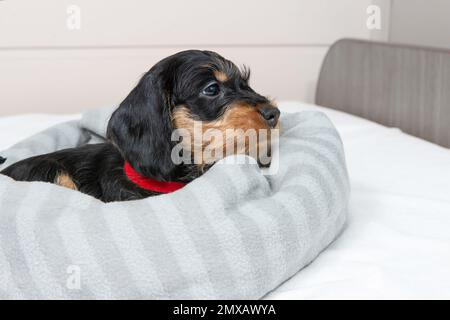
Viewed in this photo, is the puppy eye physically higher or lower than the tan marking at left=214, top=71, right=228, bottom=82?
lower

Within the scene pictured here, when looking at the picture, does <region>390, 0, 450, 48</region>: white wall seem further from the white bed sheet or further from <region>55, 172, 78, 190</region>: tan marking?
<region>55, 172, 78, 190</region>: tan marking

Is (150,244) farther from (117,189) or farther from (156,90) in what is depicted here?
(156,90)

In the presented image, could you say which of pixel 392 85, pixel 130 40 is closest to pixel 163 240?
pixel 392 85

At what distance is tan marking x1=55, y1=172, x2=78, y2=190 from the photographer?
1.62 meters

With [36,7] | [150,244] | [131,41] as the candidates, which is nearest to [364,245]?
[150,244]

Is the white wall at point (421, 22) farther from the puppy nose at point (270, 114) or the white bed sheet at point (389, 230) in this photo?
the puppy nose at point (270, 114)

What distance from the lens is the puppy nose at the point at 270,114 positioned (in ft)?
4.90

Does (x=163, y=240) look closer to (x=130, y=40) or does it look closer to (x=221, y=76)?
(x=221, y=76)

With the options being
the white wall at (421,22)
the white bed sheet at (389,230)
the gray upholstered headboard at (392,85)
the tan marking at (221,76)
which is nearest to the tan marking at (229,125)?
the tan marking at (221,76)

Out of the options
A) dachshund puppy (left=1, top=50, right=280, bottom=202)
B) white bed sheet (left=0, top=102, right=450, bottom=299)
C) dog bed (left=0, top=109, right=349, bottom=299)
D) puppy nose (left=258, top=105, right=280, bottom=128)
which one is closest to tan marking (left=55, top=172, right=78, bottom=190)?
dachshund puppy (left=1, top=50, right=280, bottom=202)

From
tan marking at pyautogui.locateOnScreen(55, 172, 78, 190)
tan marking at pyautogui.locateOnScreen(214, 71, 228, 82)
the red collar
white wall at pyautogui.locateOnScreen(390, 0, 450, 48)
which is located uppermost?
white wall at pyautogui.locateOnScreen(390, 0, 450, 48)

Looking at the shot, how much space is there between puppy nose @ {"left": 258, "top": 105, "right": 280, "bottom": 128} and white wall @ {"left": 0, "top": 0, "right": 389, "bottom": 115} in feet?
5.89

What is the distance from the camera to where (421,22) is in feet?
10.1

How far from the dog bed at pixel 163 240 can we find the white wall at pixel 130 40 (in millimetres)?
1896
